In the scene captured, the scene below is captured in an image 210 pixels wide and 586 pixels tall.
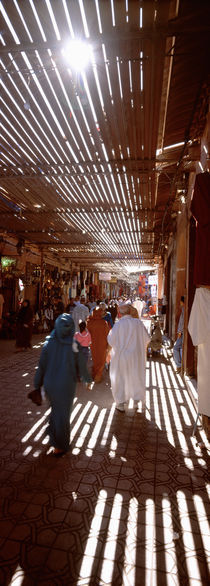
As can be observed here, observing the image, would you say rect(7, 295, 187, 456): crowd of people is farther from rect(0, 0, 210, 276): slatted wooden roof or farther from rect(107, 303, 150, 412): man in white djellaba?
rect(0, 0, 210, 276): slatted wooden roof

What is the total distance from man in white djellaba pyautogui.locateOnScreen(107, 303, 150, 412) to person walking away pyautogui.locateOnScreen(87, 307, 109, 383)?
71.8 inches

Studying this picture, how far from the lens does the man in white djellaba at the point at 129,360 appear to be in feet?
16.1

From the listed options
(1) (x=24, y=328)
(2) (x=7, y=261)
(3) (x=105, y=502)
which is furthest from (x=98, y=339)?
(2) (x=7, y=261)

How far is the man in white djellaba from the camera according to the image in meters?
4.92

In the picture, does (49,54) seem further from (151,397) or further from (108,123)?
(151,397)

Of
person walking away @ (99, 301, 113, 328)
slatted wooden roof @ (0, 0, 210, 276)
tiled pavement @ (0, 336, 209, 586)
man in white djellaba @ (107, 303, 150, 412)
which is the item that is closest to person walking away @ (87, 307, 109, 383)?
person walking away @ (99, 301, 113, 328)

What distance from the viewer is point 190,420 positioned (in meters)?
4.79

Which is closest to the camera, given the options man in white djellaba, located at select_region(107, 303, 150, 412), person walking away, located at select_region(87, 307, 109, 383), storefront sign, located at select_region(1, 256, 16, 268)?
man in white djellaba, located at select_region(107, 303, 150, 412)

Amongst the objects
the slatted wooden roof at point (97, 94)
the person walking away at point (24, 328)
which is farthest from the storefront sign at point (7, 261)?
the slatted wooden roof at point (97, 94)

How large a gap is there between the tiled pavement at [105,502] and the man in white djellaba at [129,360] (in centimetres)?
34

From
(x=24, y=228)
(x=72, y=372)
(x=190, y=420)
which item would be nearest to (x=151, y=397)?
(x=190, y=420)

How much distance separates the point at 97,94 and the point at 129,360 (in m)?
3.46

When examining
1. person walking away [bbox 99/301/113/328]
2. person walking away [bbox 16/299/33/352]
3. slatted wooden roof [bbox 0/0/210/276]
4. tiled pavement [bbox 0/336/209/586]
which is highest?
slatted wooden roof [bbox 0/0/210/276]

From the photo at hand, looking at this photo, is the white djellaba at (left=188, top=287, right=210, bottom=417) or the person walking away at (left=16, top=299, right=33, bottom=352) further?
the person walking away at (left=16, top=299, right=33, bottom=352)
